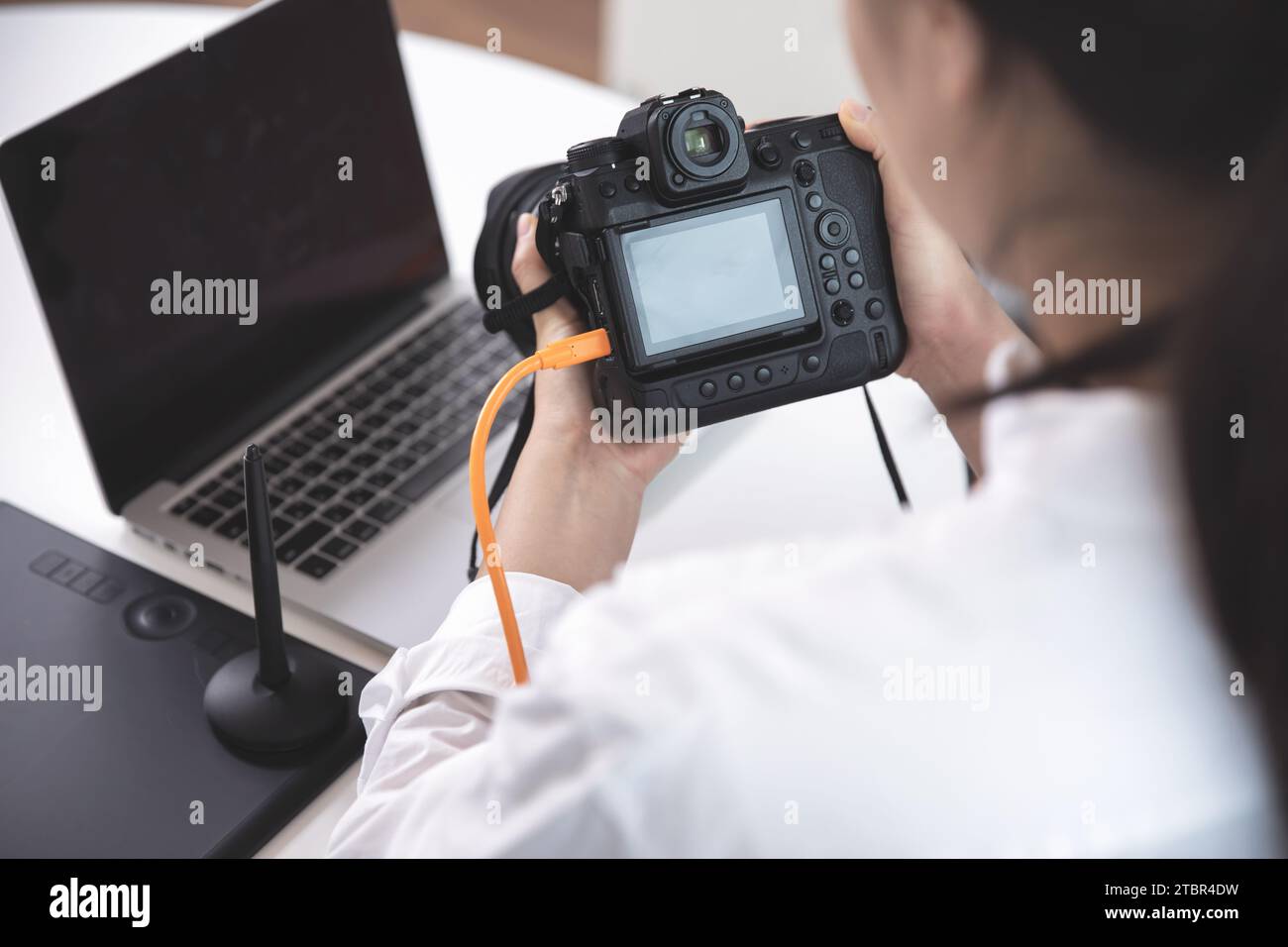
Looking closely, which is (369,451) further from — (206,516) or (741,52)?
(741,52)

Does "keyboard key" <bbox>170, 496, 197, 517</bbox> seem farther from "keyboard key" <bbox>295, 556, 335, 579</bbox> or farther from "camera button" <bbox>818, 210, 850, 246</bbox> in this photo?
"camera button" <bbox>818, 210, 850, 246</bbox>

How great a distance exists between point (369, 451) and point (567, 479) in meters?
0.21

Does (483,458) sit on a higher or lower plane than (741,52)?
lower

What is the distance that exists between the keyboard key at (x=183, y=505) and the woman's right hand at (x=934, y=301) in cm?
50

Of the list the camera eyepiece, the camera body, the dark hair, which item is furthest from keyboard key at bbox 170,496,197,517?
the dark hair

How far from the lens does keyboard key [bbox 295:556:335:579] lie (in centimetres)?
83

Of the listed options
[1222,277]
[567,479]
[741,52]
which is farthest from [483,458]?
[741,52]

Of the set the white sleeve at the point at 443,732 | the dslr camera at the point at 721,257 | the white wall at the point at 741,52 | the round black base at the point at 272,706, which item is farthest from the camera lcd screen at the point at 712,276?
the white wall at the point at 741,52

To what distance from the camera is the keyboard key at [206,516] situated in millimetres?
861

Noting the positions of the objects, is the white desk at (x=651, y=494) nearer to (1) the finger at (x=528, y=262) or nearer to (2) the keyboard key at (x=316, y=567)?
(2) the keyboard key at (x=316, y=567)

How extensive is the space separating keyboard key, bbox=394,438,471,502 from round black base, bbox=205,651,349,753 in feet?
0.58

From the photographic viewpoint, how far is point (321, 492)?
88 cm
